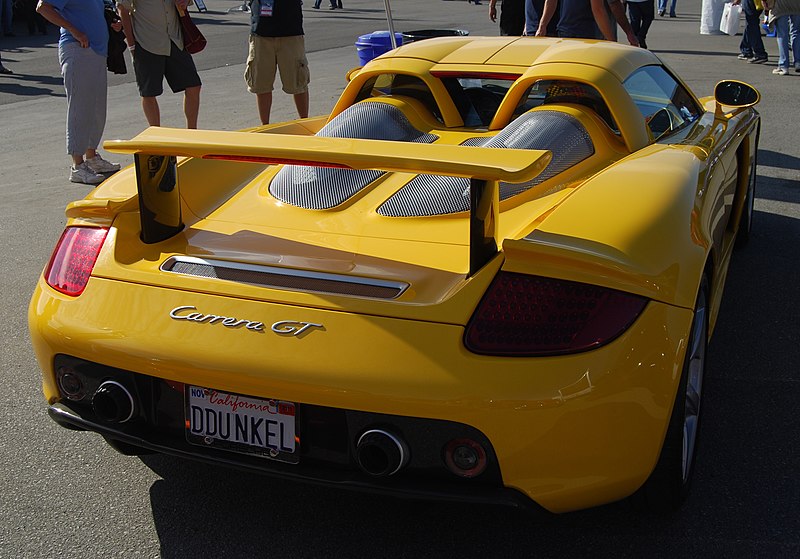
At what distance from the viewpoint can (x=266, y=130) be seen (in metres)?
3.67

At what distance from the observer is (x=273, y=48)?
734 centimetres

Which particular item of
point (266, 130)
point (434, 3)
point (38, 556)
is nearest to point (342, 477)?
point (38, 556)

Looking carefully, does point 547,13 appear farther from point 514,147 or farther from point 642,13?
point 642,13

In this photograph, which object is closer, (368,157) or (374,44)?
(368,157)

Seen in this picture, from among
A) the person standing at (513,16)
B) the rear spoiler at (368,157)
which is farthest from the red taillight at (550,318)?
the person standing at (513,16)

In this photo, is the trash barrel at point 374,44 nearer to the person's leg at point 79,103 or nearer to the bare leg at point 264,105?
the bare leg at point 264,105

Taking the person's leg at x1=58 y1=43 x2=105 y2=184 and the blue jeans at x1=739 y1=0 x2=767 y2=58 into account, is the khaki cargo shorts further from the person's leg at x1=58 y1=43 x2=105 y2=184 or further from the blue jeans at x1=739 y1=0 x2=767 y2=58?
the blue jeans at x1=739 y1=0 x2=767 y2=58

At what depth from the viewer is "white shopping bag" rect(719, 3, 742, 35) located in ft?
54.5

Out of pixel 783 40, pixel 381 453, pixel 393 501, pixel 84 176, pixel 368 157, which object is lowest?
pixel 84 176

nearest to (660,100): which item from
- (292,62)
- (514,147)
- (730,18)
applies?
(514,147)

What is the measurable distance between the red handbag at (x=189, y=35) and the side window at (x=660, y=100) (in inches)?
163

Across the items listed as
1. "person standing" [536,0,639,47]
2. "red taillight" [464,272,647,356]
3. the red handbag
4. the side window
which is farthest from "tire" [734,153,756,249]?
the red handbag

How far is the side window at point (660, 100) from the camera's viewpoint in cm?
351

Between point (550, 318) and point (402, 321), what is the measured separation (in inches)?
14.0
